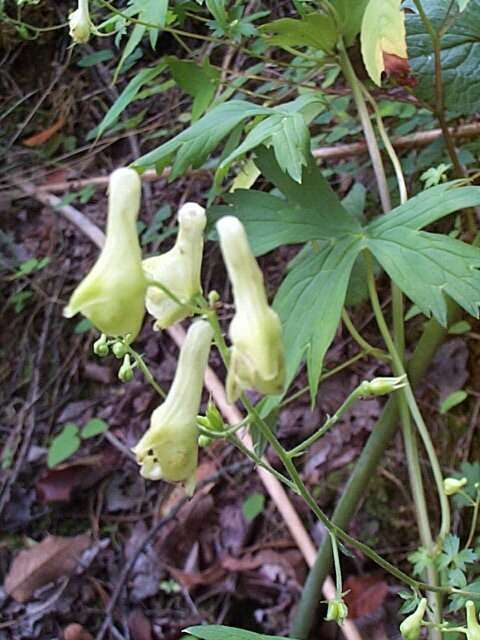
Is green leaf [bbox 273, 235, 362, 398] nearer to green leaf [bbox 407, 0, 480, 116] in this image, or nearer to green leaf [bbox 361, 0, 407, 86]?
green leaf [bbox 361, 0, 407, 86]

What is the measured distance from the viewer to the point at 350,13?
1.28 meters

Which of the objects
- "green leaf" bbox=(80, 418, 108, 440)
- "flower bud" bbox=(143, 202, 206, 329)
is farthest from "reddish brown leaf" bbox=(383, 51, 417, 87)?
"green leaf" bbox=(80, 418, 108, 440)

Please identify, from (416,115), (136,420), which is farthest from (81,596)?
(416,115)

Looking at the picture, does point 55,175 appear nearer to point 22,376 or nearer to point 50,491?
point 22,376

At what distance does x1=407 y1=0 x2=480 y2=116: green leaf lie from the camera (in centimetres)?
137

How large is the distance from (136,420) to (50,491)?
29cm

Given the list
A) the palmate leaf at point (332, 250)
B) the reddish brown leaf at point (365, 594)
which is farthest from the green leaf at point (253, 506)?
the palmate leaf at point (332, 250)

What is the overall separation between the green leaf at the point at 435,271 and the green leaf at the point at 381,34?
0.26 meters

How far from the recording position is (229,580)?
5.79ft

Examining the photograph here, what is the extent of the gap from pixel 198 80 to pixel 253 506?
37.6 inches

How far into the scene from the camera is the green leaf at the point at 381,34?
1.14 m

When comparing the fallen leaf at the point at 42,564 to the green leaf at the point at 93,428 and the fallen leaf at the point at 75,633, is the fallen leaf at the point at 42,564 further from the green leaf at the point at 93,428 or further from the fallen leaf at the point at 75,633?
the green leaf at the point at 93,428

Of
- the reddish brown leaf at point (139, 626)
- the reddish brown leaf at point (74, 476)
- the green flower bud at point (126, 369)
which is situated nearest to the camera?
the green flower bud at point (126, 369)

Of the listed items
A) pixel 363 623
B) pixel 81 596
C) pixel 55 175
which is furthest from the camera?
pixel 55 175
